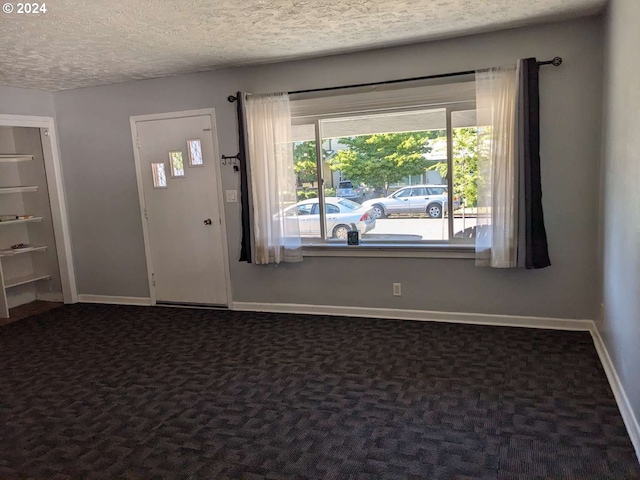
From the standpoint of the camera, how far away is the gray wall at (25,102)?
4965 mm

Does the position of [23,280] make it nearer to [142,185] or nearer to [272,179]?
[142,185]

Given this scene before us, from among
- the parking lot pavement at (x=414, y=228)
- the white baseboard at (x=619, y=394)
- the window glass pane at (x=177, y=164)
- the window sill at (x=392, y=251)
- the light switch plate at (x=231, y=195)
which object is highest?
the window glass pane at (x=177, y=164)

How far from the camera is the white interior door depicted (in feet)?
16.2

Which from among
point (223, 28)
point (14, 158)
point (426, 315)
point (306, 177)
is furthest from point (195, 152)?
point (426, 315)

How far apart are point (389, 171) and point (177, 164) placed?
2186 mm

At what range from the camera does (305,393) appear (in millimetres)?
3127

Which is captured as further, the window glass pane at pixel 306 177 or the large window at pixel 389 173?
the window glass pane at pixel 306 177

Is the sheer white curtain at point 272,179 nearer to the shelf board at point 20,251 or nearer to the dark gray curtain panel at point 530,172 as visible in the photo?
the dark gray curtain panel at point 530,172

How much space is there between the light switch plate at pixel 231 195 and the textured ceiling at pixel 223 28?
3.92ft

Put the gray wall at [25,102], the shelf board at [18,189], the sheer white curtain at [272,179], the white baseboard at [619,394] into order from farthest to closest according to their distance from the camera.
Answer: the shelf board at [18,189] → the gray wall at [25,102] → the sheer white curtain at [272,179] → the white baseboard at [619,394]

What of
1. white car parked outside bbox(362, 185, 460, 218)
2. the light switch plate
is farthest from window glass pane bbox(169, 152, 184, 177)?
white car parked outside bbox(362, 185, 460, 218)

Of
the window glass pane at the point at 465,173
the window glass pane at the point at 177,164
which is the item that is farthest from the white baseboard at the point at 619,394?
the window glass pane at the point at 177,164

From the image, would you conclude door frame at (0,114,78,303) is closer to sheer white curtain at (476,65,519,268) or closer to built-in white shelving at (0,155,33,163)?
built-in white shelving at (0,155,33,163)

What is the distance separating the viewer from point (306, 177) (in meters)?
4.66
